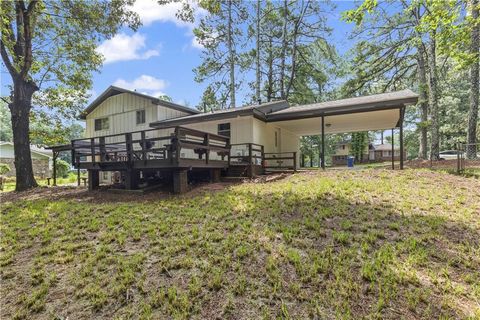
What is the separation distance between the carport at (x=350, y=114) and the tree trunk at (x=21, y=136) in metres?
11.4

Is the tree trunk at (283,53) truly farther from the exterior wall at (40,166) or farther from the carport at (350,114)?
the exterior wall at (40,166)

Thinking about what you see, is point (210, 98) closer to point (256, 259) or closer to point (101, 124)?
point (101, 124)

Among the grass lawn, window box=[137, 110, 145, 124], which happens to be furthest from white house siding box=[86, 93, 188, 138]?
the grass lawn

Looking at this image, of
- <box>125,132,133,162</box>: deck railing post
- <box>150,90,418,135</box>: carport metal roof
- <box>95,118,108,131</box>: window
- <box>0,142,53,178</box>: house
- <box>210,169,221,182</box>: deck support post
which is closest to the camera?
<box>125,132,133,162</box>: deck railing post

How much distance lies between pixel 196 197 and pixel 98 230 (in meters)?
2.59

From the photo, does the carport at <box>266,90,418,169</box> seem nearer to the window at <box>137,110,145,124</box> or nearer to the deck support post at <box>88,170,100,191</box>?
the window at <box>137,110,145,124</box>

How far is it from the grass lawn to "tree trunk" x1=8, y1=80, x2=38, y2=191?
21.7 ft

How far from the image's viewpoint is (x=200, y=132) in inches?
314

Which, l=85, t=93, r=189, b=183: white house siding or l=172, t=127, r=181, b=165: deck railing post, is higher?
l=85, t=93, r=189, b=183: white house siding

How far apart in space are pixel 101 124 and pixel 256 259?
16.3m

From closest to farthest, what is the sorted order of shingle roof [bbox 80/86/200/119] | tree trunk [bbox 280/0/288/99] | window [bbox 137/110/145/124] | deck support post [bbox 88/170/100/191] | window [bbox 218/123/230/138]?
deck support post [bbox 88/170/100/191], window [bbox 218/123/230/138], shingle roof [bbox 80/86/200/119], window [bbox 137/110/145/124], tree trunk [bbox 280/0/288/99]

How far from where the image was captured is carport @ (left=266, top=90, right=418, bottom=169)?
31.5ft

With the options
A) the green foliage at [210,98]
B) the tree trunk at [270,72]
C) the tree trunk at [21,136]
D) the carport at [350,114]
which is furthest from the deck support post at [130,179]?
the tree trunk at [270,72]

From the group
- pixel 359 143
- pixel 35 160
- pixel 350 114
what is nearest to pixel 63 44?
pixel 350 114
